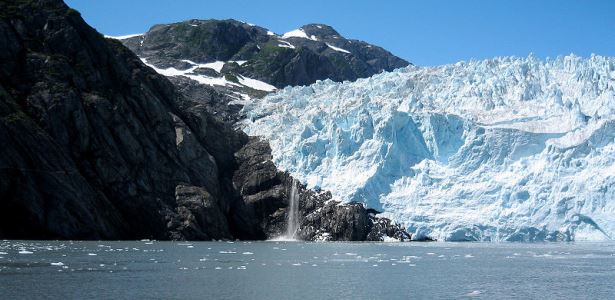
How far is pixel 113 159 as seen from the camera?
59500mm

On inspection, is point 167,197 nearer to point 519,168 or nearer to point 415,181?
point 415,181

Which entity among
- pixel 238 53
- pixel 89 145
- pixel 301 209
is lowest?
pixel 301 209

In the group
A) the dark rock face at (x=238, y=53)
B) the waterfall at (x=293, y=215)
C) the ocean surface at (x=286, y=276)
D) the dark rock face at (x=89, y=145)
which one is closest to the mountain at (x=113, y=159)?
the dark rock face at (x=89, y=145)

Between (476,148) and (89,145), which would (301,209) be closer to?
(476,148)

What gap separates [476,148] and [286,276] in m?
43.2

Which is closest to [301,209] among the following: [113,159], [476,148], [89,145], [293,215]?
[293,215]

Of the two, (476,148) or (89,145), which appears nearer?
(89,145)

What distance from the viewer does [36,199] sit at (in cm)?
5125

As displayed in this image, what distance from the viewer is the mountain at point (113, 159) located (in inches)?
2061

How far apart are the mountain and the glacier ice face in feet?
12.3

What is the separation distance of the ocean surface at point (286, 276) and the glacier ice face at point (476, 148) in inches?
863

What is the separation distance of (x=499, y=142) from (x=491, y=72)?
39.4 feet

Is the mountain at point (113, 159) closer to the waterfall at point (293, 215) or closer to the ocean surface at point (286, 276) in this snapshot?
the waterfall at point (293, 215)

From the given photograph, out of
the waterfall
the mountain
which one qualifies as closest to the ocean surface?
the mountain
